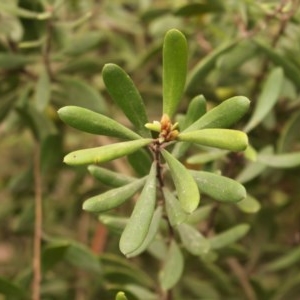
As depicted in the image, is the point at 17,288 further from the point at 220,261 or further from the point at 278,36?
the point at 278,36

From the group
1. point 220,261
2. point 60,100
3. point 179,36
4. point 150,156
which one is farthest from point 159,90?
point 179,36

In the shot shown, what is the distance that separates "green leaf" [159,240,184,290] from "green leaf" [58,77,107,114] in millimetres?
230

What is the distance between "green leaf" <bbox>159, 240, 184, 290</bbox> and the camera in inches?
26.6

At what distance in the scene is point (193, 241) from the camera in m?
0.67

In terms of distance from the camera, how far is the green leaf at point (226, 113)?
20.3 inches

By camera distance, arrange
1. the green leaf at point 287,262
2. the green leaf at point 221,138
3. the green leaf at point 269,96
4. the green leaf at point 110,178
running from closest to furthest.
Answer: the green leaf at point 221,138, the green leaf at point 110,178, the green leaf at point 269,96, the green leaf at point 287,262

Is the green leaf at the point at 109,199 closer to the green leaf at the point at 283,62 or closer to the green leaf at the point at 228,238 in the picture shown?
the green leaf at the point at 228,238

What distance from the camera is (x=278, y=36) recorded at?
822mm

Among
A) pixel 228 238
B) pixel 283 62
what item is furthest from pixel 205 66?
pixel 228 238

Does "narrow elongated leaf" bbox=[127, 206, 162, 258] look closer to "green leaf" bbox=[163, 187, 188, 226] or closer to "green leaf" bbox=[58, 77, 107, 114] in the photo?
"green leaf" bbox=[163, 187, 188, 226]

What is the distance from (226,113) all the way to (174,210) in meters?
0.10

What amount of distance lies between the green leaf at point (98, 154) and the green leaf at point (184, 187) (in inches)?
1.5

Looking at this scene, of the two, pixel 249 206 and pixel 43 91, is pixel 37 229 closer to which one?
pixel 43 91

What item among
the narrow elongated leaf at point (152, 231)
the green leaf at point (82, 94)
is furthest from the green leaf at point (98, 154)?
the green leaf at point (82, 94)
